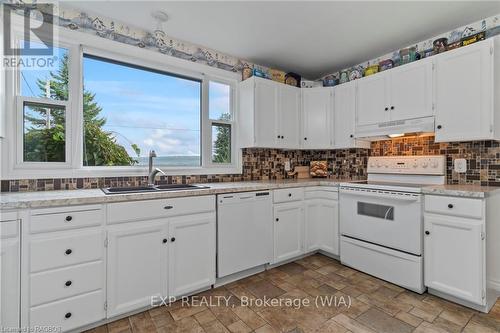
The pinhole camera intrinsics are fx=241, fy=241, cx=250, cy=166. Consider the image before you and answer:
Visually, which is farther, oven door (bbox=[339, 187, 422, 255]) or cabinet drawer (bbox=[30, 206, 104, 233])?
oven door (bbox=[339, 187, 422, 255])

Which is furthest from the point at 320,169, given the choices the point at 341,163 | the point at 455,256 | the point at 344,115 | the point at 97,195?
the point at 97,195

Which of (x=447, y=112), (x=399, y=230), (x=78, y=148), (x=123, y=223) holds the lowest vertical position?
(x=399, y=230)

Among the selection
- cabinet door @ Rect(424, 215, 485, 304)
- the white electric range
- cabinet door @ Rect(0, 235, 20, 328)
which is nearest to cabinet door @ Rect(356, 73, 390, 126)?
the white electric range

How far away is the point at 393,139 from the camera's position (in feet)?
9.53

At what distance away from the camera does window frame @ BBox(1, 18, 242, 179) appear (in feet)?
6.19

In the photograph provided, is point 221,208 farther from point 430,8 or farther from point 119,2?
point 430,8

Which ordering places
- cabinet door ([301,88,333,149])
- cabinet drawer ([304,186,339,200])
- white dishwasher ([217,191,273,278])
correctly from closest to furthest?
white dishwasher ([217,191,273,278]) → cabinet drawer ([304,186,339,200]) → cabinet door ([301,88,333,149])

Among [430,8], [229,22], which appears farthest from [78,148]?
[430,8]

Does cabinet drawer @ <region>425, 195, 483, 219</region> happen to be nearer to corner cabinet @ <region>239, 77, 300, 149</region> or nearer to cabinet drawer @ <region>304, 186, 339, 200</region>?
cabinet drawer @ <region>304, 186, 339, 200</region>

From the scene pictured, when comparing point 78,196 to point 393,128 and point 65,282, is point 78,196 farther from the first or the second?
point 393,128

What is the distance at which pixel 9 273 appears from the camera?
1405 millimetres

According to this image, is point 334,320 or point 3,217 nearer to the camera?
point 3,217

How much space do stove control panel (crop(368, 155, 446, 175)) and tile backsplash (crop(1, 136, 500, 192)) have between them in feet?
0.31

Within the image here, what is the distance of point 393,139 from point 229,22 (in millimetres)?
2276
